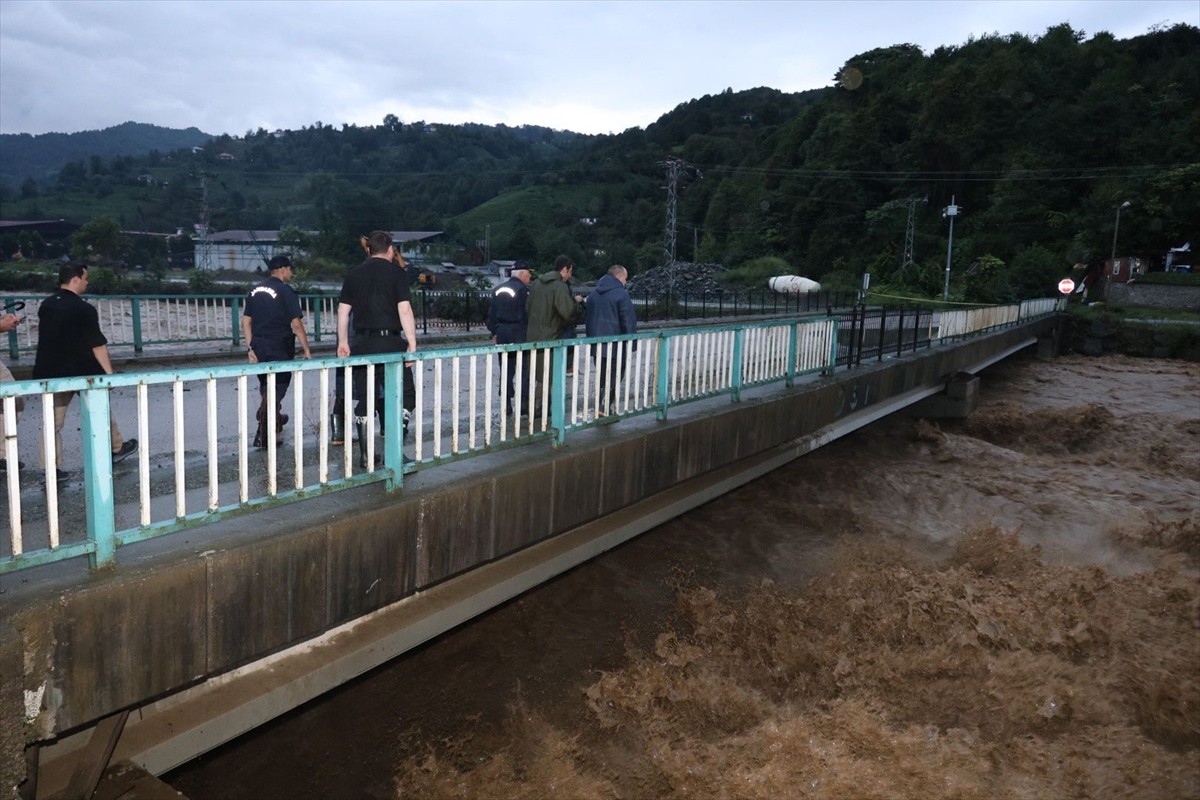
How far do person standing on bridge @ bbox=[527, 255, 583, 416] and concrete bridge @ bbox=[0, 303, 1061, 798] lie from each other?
117 centimetres

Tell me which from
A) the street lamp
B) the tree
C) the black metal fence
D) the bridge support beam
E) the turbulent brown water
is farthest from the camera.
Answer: the tree

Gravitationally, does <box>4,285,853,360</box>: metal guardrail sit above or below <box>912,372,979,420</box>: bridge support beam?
above

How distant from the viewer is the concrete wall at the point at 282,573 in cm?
323

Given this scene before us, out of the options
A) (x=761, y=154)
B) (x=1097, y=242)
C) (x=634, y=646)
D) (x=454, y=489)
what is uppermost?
(x=761, y=154)

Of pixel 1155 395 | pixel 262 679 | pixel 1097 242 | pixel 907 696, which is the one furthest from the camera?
pixel 1097 242

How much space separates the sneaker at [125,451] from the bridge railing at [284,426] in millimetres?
75

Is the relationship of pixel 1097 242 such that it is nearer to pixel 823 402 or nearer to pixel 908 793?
pixel 823 402

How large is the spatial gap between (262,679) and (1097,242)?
6746cm

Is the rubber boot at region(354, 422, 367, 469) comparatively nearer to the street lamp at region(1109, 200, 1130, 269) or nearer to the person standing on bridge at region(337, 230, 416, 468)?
the person standing on bridge at region(337, 230, 416, 468)

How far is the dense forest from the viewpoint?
6238cm

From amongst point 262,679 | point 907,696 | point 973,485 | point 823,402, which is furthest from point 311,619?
point 973,485

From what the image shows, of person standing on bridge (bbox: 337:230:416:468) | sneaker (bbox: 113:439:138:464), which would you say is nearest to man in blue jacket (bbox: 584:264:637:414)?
person standing on bridge (bbox: 337:230:416:468)

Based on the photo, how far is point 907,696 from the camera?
249 inches

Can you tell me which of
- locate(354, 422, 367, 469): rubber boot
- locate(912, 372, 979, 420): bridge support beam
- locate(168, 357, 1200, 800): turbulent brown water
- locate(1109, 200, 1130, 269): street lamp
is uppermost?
locate(1109, 200, 1130, 269): street lamp
